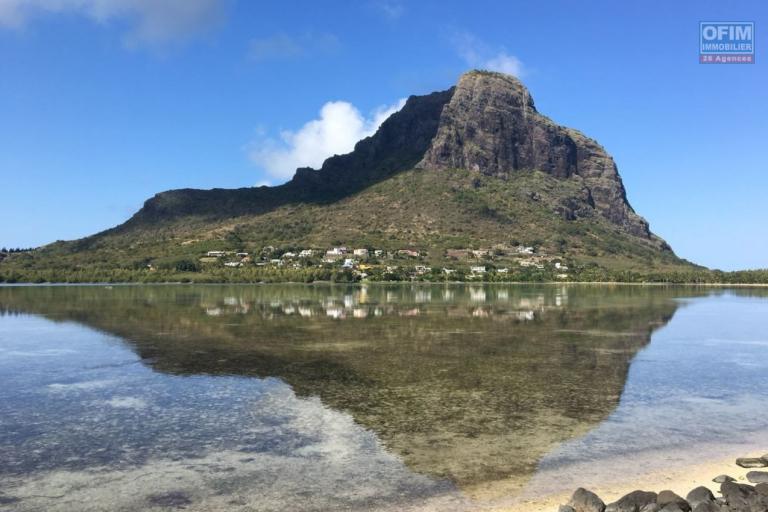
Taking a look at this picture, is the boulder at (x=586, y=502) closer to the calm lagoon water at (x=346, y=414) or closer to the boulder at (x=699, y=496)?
the calm lagoon water at (x=346, y=414)

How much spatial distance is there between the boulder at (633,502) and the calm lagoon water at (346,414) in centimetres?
245

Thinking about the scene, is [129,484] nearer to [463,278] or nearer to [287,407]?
[287,407]

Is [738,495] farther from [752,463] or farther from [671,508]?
[752,463]

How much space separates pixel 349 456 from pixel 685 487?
994 cm

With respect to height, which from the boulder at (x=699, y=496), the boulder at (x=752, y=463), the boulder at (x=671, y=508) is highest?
the boulder at (x=671, y=508)

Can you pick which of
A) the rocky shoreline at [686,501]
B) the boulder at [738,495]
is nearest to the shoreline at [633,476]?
the rocky shoreline at [686,501]

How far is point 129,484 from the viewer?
54.7ft

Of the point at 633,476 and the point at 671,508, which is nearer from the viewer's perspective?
the point at 671,508

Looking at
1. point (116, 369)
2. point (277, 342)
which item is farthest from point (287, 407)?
point (277, 342)

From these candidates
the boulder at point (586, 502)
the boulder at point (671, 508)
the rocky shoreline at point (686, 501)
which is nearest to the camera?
the boulder at point (671, 508)

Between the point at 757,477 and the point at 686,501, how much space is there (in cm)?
381

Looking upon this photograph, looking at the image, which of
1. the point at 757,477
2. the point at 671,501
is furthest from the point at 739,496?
the point at 757,477

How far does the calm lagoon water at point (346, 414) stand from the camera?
16656mm

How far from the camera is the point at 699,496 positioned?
48.6 feet
